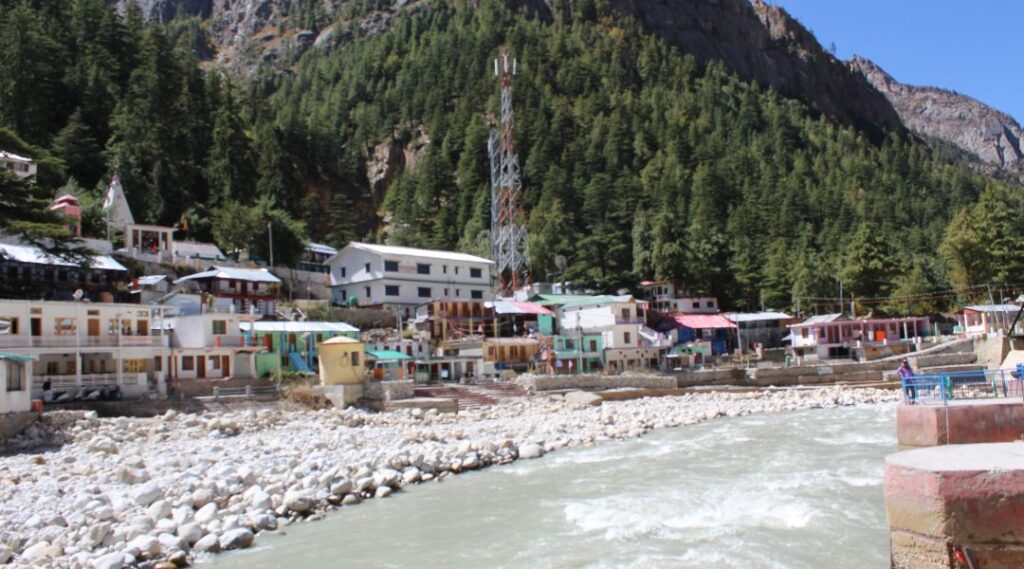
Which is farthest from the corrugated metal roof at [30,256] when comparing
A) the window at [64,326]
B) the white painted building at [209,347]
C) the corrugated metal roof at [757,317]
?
the corrugated metal roof at [757,317]

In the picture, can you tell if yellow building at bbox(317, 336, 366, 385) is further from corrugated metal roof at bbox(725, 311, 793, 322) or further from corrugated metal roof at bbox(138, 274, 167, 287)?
corrugated metal roof at bbox(725, 311, 793, 322)

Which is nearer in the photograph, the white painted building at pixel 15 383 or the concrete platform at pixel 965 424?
the concrete platform at pixel 965 424

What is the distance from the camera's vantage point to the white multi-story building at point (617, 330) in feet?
157

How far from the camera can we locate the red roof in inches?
2224

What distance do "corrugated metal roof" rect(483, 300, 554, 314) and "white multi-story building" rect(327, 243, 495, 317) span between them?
143 inches

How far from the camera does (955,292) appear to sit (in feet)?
192

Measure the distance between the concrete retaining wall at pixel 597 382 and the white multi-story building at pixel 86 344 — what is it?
55.1 feet

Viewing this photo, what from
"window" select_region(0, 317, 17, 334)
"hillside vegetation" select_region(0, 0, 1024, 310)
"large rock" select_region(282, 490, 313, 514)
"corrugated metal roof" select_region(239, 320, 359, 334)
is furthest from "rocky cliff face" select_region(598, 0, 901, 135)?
"large rock" select_region(282, 490, 313, 514)

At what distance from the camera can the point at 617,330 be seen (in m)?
48.1

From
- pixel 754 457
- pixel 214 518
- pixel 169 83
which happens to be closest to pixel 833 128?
pixel 169 83

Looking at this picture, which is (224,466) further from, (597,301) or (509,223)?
(509,223)

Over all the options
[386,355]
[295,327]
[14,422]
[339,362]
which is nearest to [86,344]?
[14,422]

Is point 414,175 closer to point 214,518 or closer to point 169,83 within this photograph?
point 169,83

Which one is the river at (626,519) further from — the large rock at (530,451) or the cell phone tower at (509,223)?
the cell phone tower at (509,223)
